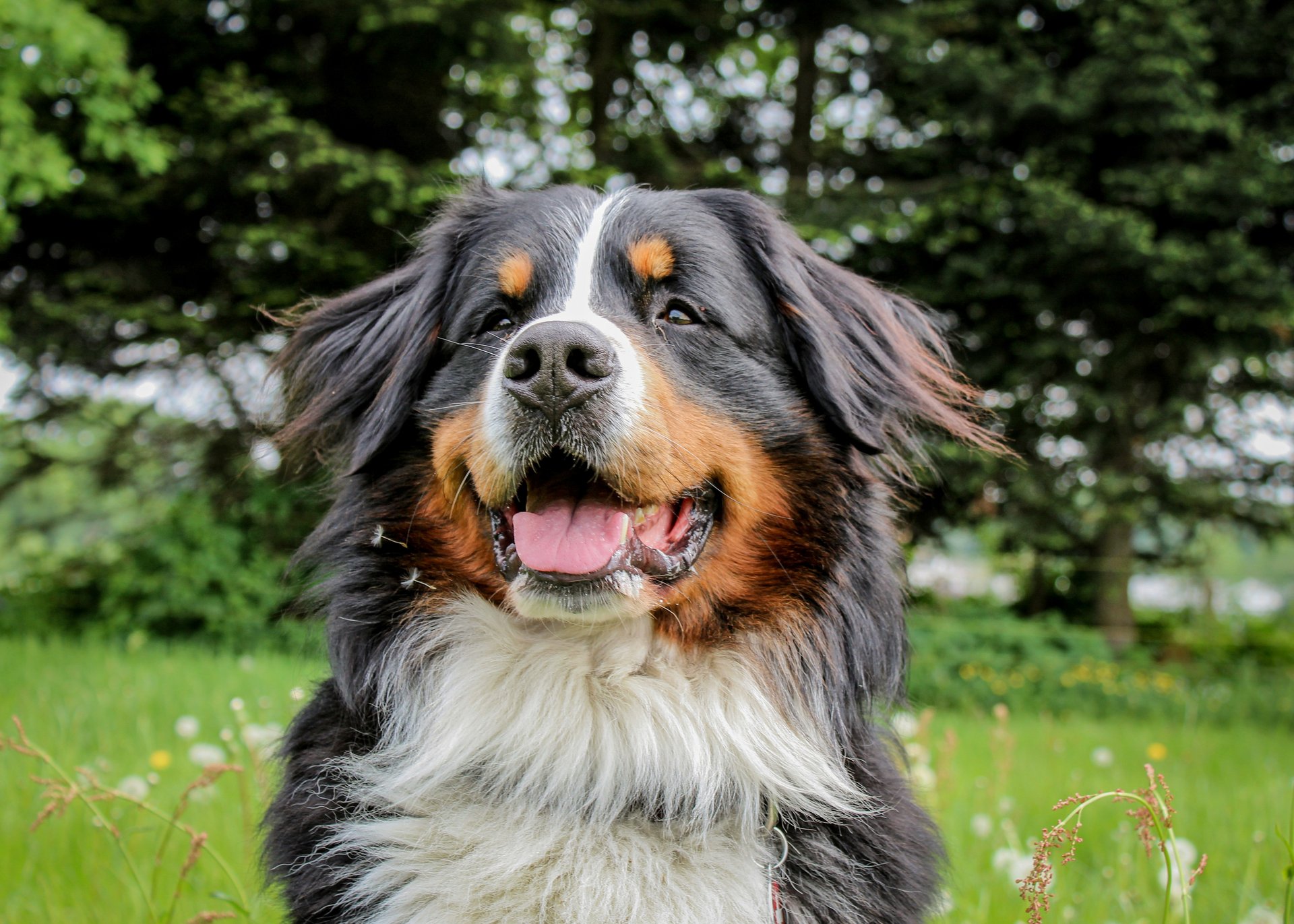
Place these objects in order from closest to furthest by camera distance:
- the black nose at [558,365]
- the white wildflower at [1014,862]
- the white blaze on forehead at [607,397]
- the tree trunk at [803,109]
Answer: the black nose at [558,365] → the white blaze on forehead at [607,397] → the white wildflower at [1014,862] → the tree trunk at [803,109]

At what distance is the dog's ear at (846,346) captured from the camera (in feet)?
8.33

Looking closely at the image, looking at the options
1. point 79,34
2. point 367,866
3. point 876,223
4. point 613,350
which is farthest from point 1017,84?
point 367,866

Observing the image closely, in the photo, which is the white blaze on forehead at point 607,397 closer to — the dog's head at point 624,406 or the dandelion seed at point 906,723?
the dog's head at point 624,406

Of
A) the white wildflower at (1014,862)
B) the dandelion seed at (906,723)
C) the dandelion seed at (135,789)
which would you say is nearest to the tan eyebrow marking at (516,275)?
the dandelion seed at (906,723)

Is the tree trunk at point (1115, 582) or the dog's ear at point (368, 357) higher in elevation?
the dog's ear at point (368, 357)

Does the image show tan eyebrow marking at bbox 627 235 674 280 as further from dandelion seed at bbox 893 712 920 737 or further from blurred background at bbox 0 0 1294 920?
blurred background at bbox 0 0 1294 920

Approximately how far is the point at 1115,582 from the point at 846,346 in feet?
30.6

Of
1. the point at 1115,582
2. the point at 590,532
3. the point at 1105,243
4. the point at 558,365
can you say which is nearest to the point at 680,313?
the point at 558,365

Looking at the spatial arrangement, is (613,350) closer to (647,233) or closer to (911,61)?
(647,233)

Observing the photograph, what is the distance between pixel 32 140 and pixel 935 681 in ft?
28.4

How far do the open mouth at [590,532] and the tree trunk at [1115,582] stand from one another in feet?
31.3

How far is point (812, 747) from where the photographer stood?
233 cm

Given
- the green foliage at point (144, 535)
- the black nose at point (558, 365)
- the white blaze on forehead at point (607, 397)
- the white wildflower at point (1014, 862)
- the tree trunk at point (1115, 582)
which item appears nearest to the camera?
the black nose at point (558, 365)

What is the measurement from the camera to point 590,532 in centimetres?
226
